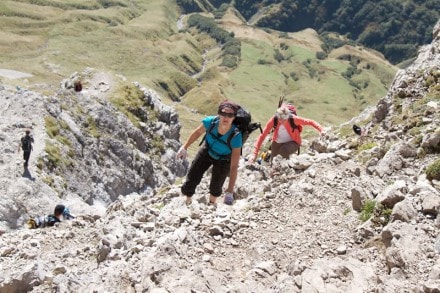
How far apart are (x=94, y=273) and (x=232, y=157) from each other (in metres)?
5.37

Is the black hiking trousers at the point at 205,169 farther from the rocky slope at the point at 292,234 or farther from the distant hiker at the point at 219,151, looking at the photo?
the rocky slope at the point at 292,234

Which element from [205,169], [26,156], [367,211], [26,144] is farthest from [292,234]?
[26,156]

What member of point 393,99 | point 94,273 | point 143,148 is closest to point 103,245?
point 94,273

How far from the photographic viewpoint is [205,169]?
51.7ft

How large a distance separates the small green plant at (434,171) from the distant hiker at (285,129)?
5.26m

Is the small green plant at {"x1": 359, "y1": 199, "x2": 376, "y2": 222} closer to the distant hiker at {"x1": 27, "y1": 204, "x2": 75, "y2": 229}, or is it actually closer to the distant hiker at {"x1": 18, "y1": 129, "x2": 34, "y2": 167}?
the distant hiker at {"x1": 27, "y1": 204, "x2": 75, "y2": 229}

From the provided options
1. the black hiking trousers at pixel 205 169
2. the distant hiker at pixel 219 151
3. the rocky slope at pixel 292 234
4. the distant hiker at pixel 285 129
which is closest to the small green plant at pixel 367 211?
the rocky slope at pixel 292 234

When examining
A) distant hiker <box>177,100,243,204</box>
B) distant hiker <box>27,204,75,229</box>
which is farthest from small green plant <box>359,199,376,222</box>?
distant hiker <box>27,204,75,229</box>

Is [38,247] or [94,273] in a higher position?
[94,273]

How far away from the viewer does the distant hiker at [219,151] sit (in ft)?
46.6

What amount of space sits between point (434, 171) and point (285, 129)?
23.0ft

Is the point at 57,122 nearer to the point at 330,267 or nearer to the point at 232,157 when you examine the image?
the point at 232,157

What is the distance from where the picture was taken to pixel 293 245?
12789 millimetres

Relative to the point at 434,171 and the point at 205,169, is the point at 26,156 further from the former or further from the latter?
the point at 434,171
